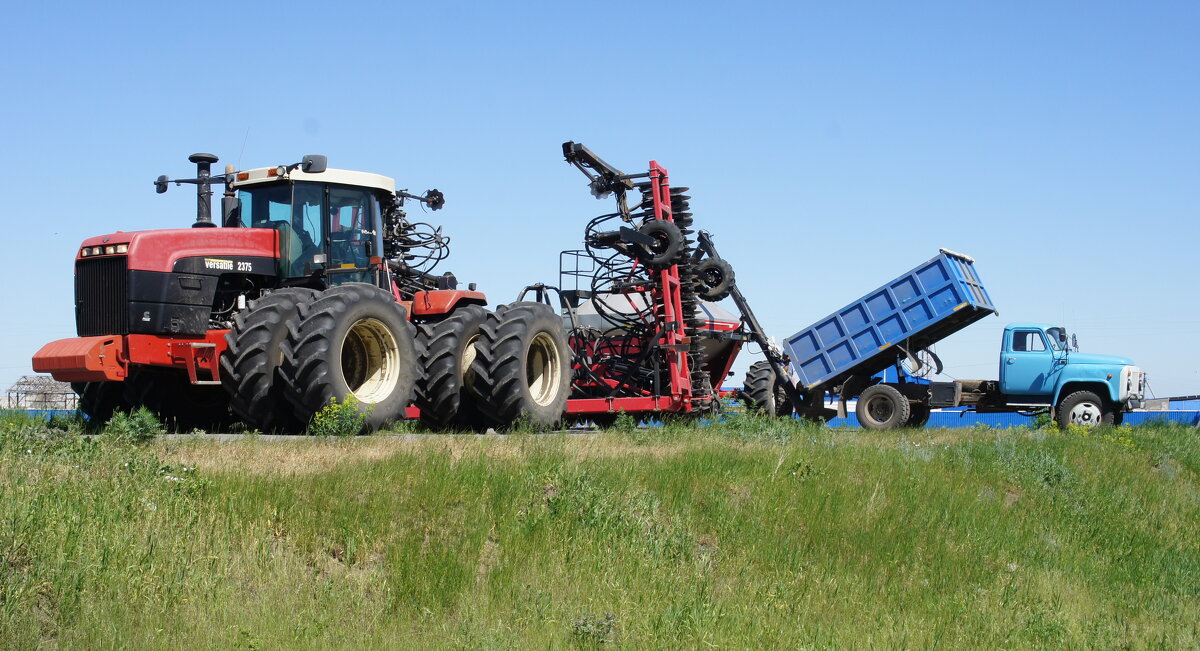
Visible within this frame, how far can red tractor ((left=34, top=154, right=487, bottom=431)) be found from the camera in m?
11.0

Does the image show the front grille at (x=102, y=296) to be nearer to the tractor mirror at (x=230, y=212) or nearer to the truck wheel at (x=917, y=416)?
the tractor mirror at (x=230, y=212)

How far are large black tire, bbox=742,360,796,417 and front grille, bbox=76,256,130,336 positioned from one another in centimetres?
1170

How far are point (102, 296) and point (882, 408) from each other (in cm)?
1452

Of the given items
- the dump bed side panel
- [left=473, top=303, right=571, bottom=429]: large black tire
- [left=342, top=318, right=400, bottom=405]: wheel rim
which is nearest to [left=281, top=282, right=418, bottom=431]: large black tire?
[left=342, top=318, right=400, bottom=405]: wheel rim

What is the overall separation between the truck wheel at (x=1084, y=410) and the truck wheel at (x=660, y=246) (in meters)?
9.23

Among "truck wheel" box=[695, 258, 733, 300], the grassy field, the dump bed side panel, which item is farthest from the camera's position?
the dump bed side panel

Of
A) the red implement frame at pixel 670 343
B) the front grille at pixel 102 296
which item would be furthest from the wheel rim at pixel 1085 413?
the front grille at pixel 102 296

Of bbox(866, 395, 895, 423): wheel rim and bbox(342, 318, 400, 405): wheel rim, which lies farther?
bbox(866, 395, 895, 423): wheel rim

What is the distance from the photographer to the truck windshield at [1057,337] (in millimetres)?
21906

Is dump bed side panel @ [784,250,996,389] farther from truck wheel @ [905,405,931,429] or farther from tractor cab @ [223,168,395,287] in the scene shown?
tractor cab @ [223,168,395,287]

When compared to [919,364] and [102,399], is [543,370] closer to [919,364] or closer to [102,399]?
[102,399]

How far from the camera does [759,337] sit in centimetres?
2072

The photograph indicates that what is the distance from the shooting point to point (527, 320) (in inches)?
530

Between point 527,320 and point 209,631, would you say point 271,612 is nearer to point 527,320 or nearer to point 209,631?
point 209,631
